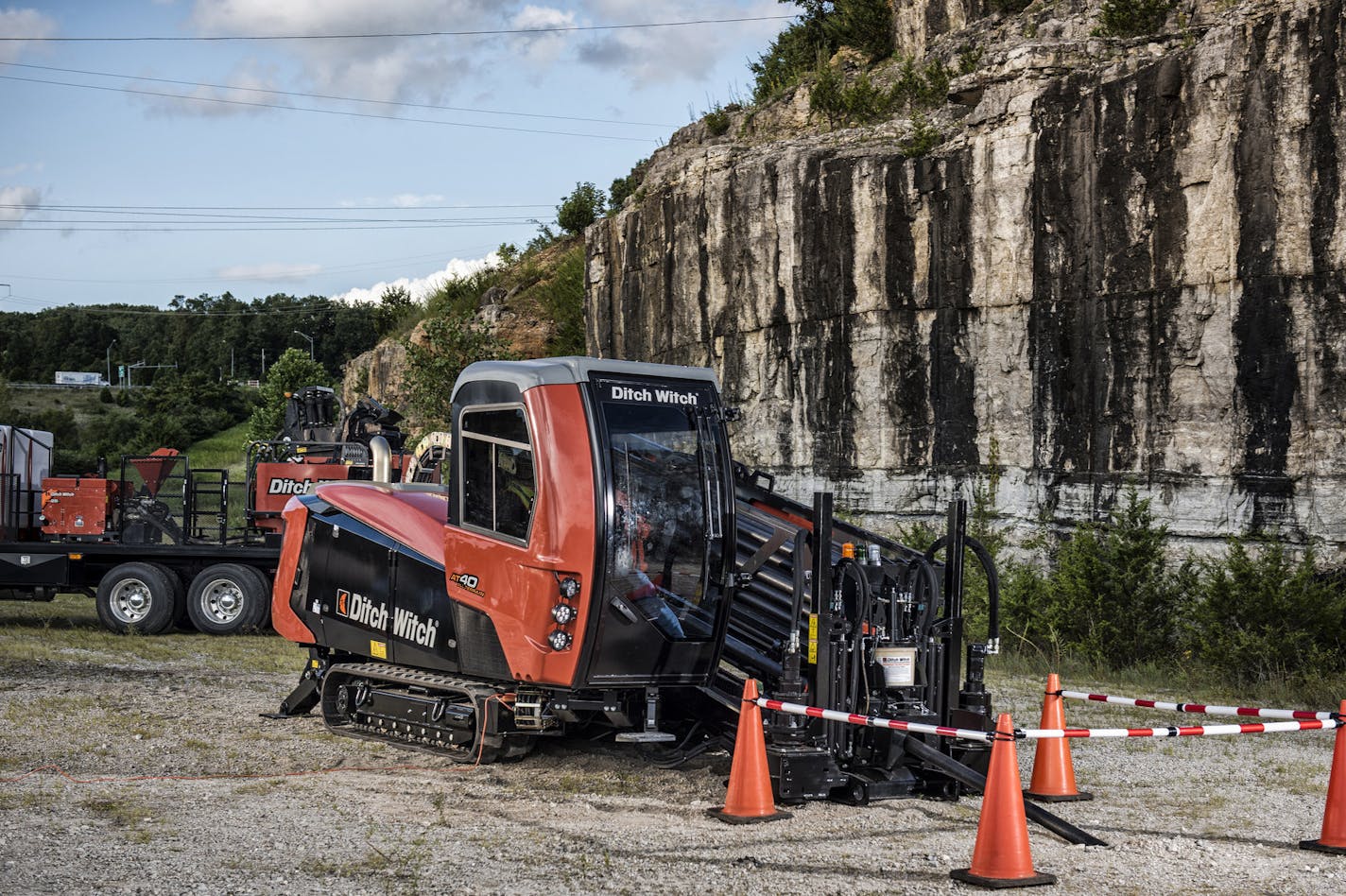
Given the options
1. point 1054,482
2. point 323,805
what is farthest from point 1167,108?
point 323,805

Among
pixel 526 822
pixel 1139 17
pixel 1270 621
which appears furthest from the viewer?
pixel 1139 17

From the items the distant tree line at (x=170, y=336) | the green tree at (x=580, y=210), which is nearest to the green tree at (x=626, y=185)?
the green tree at (x=580, y=210)

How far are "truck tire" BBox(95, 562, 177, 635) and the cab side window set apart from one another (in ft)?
39.3

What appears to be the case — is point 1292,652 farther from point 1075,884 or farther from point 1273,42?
point 1075,884

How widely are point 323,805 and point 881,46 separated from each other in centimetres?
2776

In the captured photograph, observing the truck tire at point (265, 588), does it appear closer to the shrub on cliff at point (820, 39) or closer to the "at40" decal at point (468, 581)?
the "at40" decal at point (468, 581)

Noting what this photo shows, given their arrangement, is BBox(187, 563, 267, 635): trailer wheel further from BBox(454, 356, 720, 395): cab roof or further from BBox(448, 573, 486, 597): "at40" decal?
BBox(454, 356, 720, 395): cab roof

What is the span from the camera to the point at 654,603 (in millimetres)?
9031

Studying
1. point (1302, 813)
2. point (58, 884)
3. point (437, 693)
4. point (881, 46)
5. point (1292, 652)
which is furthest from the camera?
point (881, 46)

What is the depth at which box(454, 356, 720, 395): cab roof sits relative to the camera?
29.2ft

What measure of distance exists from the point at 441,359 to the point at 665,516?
33756 mm

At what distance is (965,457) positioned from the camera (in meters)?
22.7

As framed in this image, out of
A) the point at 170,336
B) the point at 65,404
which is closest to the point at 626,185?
the point at 65,404

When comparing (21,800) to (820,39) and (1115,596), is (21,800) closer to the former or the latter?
(1115,596)
